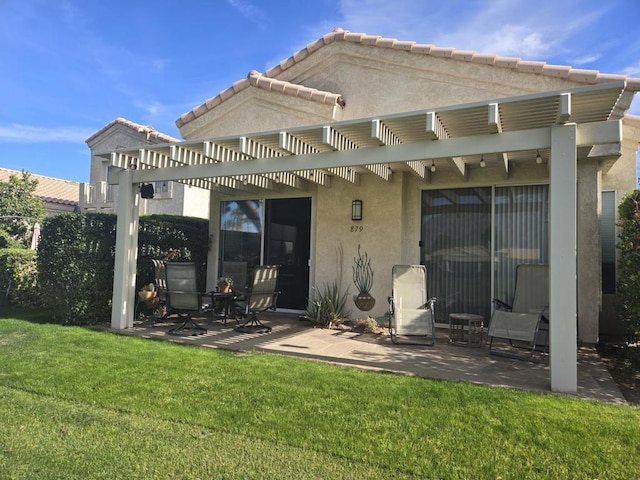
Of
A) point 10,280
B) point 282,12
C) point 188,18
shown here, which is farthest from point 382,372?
point 10,280

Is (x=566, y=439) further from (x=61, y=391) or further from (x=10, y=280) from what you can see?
(x=10, y=280)

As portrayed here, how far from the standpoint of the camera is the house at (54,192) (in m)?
19.5

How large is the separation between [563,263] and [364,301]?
4.24 metres

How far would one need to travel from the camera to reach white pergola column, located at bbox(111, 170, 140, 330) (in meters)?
7.19

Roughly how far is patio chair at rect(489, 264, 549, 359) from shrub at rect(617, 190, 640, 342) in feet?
3.13

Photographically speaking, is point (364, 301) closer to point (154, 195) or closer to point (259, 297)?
point (259, 297)

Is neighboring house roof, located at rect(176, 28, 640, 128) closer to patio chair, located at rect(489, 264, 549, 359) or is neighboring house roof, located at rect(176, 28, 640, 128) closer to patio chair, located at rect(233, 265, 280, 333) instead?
patio chair, located at rect(489, 264, 549, 359)

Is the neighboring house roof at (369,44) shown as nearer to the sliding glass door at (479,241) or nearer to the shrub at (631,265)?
the shrub at (631,265)

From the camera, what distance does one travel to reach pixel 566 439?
3.09m

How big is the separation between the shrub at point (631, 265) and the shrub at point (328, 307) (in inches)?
180

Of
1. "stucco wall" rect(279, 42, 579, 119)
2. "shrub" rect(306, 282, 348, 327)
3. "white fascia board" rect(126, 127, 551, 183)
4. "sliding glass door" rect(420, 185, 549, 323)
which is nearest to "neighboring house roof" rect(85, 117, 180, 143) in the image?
"stucco wall" rect(279, 42, 579, 119)

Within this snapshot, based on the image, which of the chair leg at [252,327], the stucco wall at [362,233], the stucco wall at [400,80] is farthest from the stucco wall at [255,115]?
the chair leg at [252,327]

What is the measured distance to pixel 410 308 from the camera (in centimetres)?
694

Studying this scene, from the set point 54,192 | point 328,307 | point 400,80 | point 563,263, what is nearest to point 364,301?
point 328,307
